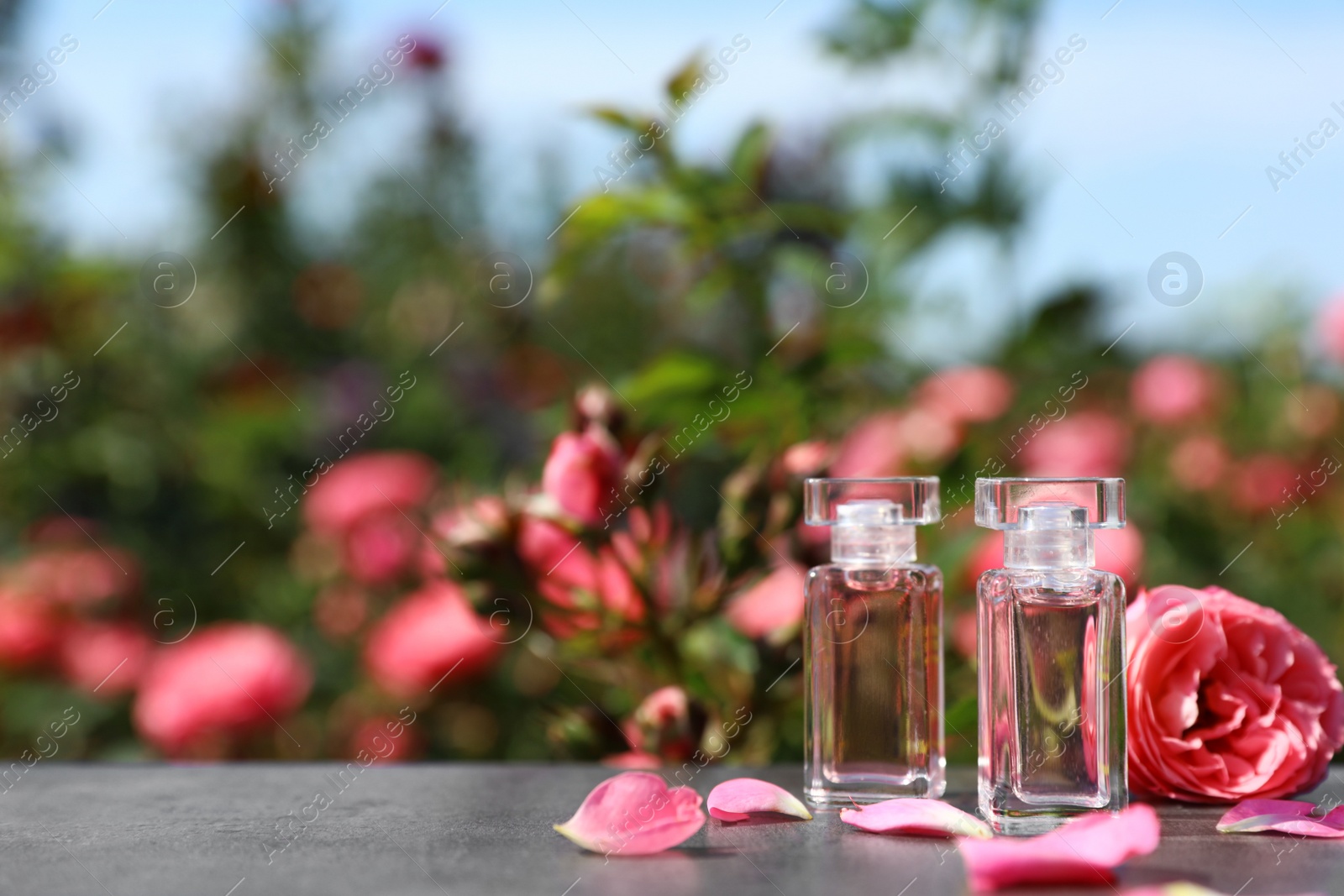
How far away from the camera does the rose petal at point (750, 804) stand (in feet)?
2.20

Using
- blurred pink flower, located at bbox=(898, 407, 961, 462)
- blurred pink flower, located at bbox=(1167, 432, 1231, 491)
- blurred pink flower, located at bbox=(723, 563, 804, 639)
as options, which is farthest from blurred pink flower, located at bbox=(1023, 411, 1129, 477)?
blurred pink flower, located at bbox=(723, 563, 804, 639)

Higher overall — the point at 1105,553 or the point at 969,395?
the point at 969,395

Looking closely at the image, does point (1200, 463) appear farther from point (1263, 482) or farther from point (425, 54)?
point (425, 54)

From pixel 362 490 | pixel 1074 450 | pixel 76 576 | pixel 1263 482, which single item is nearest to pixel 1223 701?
pixel 1074 450

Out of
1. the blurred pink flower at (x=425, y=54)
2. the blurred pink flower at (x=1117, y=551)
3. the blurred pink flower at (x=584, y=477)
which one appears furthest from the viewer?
the blurred pink flower at (x=425, y=54)

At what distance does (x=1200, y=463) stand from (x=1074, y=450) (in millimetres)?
233

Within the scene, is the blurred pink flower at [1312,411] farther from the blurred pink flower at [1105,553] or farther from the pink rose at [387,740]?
the pink rose at [387,740]

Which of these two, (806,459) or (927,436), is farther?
(927,436)

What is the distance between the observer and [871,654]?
27.8 inches

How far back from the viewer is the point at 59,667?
Result: 158 centimetres

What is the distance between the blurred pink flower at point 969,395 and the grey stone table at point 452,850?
51cm

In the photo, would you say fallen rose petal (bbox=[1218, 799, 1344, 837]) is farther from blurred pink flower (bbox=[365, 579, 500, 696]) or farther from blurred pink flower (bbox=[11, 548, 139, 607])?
blurred pink flower (bbox=[11, 548, 139, 607])

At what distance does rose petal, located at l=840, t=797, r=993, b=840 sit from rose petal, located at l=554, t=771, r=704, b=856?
0.09 metres

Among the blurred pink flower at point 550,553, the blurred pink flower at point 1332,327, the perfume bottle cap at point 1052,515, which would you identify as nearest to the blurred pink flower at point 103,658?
the blurred pink flower at point 550,553
